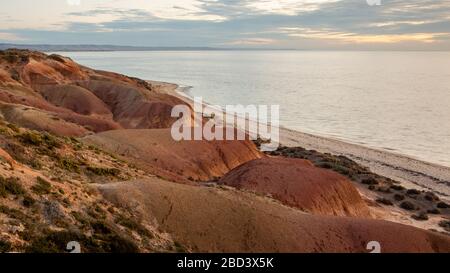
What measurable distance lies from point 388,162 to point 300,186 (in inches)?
1074

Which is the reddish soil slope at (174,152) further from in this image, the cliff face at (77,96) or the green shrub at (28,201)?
the green shrub at (28,201)

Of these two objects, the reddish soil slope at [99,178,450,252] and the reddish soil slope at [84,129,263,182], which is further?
the reddish soil slope at [84,129,263,182]

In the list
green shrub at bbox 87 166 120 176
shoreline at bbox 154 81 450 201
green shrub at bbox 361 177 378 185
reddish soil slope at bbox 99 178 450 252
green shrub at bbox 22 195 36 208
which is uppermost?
green shrub at bbox 22 195 36 208

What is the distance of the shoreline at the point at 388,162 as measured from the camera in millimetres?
42844

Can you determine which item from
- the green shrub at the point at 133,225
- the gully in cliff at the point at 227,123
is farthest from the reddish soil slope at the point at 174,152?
the green shrub at the point at 133,225

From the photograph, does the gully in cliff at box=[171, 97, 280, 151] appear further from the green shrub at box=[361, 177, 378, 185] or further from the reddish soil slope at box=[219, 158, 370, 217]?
the green shrub at box=[361, 177, 378, 185]

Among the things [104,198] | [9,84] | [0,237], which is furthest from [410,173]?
[9,84]

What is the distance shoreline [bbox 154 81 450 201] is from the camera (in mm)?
42844

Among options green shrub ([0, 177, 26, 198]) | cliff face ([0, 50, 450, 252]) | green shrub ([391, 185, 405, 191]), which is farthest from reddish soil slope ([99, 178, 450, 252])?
green shrub ([391, 185, 405, 191])

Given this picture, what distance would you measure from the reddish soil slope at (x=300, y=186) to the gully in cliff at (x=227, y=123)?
11067mm

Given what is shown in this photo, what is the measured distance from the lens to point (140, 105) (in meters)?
56.4

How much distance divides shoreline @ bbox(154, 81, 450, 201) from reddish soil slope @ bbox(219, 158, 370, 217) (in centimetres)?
1430
